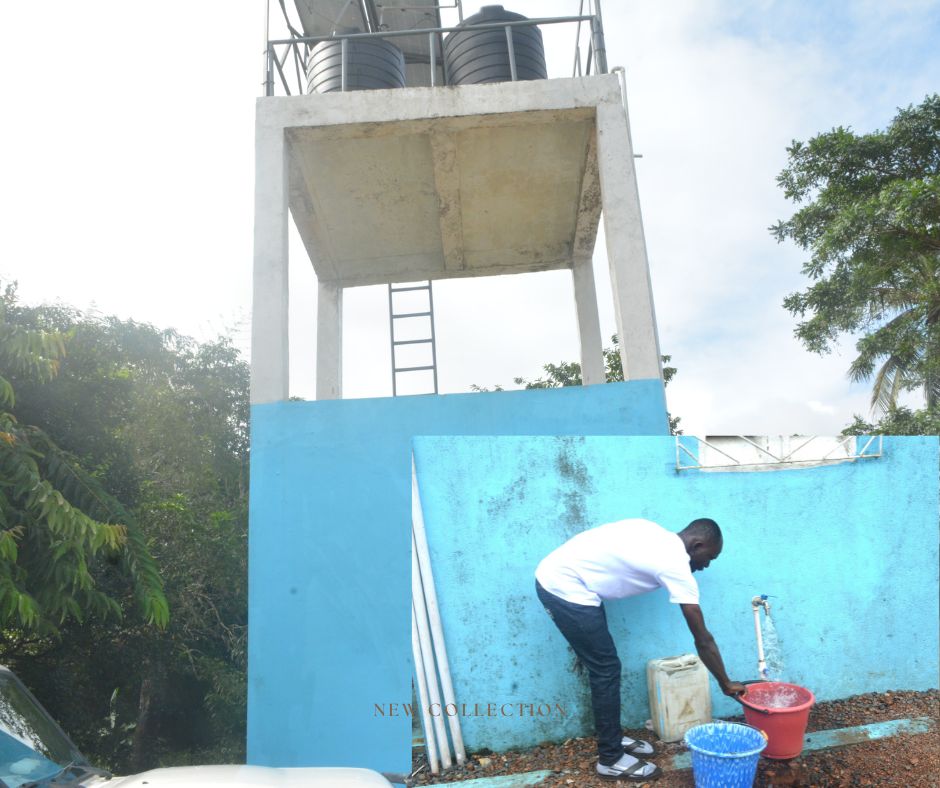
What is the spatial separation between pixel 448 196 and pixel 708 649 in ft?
16.5

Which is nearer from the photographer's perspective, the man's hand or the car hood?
the car hood

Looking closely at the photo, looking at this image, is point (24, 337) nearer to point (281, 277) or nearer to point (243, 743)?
point (281, 277)

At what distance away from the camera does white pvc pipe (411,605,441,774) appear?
13.6 ft

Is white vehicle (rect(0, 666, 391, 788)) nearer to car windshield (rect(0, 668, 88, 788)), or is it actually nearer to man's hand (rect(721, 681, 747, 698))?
car windshield (rect(0, 668, 88, 788))

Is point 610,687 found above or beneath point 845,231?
beneath

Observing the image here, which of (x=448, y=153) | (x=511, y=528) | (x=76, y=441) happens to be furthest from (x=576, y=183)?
(x=76, y=441)

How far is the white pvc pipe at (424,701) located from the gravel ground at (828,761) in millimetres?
90

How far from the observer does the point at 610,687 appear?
13.1 feet

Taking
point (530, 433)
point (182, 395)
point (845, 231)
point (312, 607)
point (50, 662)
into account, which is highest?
point (845, 231)

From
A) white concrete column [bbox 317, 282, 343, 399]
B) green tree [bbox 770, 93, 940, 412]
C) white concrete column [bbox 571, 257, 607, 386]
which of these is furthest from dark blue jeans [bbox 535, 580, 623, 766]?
green tree [bbox 770, 93, 940, 412]

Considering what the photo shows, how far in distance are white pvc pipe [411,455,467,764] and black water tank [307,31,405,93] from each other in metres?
4.29

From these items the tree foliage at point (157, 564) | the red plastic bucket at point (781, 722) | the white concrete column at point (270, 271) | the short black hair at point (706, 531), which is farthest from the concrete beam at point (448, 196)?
the red plastic bucket at point (781, 722)

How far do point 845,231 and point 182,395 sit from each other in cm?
1195

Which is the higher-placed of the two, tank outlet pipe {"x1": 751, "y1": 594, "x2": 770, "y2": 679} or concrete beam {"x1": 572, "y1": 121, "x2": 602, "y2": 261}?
concrete beam {"x1": 572, "y1": 121, "x2": 602, "y2": 261}
